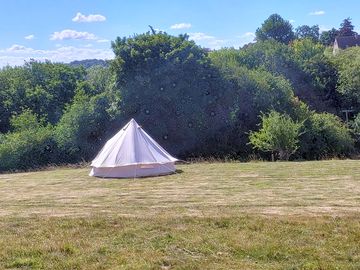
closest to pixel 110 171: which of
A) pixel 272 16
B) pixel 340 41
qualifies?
pixel 340 41

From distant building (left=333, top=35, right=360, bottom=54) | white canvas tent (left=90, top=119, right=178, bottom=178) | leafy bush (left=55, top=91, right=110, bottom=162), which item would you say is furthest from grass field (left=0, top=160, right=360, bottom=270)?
distant building (left=333, top=35, right=360, bottom=54)

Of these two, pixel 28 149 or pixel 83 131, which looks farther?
pixel 28 149

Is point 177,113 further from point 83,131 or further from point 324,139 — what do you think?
point 324,139

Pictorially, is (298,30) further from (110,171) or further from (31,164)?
(110,171)

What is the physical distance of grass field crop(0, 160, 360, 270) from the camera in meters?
4.88

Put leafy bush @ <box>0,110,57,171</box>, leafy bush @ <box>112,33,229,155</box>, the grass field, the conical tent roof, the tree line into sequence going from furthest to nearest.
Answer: leafy bush @ <box>0,110,57,171</box>, the tree line, leafy bush @ <box>112,33,229,155</box>, the conical tent roof, the grass field

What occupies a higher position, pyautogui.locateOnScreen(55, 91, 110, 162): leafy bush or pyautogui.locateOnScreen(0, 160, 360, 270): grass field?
pyautogui.locateOnScreen(55, 91, 110, 162): leafy bush

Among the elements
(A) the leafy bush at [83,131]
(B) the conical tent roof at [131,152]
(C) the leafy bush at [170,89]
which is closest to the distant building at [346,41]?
(C) the leafy bush at [170,89]

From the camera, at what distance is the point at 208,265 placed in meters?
4.71

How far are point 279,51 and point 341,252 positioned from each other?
112 feet

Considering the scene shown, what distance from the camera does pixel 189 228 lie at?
5.97 m

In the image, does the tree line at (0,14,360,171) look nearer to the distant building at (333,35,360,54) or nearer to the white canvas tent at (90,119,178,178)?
the white canvas tent at (90,119,178,178)

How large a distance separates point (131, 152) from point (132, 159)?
30 centimetres

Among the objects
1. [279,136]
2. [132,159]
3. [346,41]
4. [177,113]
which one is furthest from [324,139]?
[346,41]
